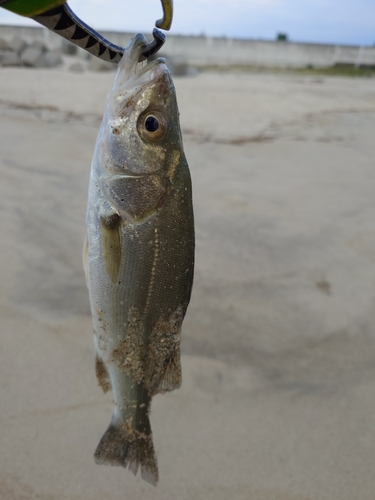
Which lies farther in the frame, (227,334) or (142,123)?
(227,334)

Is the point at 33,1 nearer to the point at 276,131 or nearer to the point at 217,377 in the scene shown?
the point at 217,377

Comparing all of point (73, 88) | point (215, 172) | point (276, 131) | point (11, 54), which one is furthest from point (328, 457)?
point (11, 54)

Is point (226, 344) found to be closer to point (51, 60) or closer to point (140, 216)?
point (140, 216)

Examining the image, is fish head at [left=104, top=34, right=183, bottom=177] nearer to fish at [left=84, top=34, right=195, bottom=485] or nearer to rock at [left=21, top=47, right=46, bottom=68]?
fish at [left=84, top=34, right=195, bottom=485]

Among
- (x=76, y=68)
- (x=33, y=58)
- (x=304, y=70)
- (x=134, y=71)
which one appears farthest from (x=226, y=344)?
(x=304, y=70)

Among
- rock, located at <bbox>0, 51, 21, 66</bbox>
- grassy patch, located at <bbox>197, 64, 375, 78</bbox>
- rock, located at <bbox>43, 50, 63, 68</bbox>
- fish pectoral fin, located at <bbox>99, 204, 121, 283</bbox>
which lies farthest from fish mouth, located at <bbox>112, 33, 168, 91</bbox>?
grassy patch, located at <bbox>197, 64, 375, 78</bbox>

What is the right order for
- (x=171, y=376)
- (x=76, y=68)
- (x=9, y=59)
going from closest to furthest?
(x=171, y=376), (x=9, y=59), (x=76, y=68)
